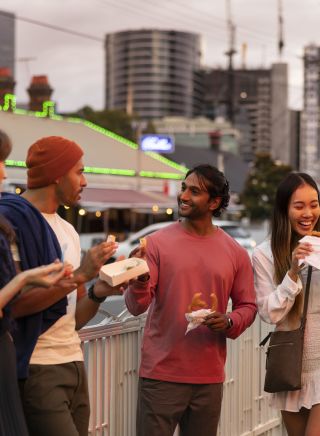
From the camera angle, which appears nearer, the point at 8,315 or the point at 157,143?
the point at 8,315

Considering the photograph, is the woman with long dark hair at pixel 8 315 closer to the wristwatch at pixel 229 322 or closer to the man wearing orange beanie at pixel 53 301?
the man wearing orange beanie at pixel 53 301

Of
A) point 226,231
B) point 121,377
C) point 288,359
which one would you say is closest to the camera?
point 288,359

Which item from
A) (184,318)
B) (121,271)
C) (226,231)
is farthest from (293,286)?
(226,231)

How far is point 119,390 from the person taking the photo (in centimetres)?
458

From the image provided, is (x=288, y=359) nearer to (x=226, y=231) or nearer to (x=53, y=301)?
(x=53, y=301)

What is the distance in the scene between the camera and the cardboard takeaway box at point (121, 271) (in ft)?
10.5


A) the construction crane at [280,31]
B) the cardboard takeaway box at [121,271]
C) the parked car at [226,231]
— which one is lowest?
the parked car at [226,231]

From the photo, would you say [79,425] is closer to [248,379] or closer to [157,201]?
[248,379]

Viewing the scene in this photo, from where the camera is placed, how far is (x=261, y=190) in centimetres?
5625

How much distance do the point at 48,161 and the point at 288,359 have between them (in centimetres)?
159

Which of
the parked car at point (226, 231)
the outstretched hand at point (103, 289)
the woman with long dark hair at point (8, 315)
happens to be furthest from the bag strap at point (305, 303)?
the parked car at point (226, 231)

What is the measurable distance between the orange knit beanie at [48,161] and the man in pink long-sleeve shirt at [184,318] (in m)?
0.81

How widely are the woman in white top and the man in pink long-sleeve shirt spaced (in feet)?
0.61

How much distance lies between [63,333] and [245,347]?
111 inches
